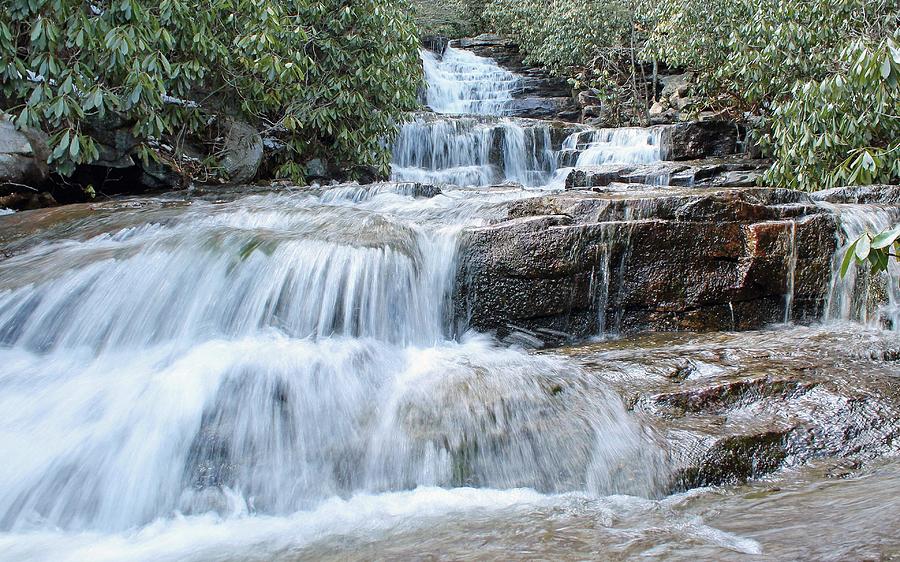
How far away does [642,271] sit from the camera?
4.85m

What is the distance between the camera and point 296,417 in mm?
3432

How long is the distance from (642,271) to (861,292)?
1728mm

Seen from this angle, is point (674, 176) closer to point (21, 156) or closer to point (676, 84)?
point (676, 84)

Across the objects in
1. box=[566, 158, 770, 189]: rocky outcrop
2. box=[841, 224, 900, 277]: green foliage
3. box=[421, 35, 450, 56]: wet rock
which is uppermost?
box=[421, 35, 450, 56]: wet rock

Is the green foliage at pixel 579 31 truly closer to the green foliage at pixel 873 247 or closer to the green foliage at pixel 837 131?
the green foliage at pixel 837 131

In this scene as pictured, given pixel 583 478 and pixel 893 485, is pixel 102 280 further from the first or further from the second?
pixel 893 485

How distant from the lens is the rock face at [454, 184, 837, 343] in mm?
4777

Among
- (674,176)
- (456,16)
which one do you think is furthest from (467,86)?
(674,176)

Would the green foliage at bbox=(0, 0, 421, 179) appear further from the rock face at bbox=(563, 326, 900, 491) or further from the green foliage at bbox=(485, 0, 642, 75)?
the green foliage at bbox=(485, 0, 642, 75)

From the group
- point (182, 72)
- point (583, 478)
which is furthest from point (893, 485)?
point (182, 72)

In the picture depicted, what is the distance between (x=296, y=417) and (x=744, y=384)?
2450 millimetres

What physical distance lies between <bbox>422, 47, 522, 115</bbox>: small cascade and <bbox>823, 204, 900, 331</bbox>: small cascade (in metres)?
12.7

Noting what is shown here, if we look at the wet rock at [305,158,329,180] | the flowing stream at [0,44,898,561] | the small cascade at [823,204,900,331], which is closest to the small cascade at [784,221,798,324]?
the small cascade at [823,204,900,331]

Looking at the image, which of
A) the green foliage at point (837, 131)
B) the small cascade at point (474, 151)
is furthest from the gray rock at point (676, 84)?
the green foliage at point (837, 131)
